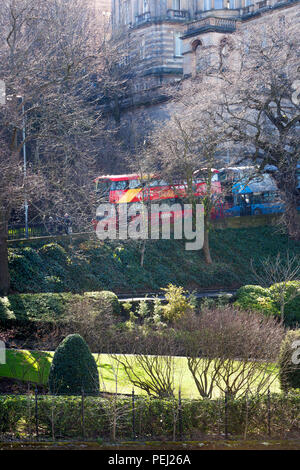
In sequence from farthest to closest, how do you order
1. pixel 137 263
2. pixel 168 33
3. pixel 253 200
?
pixel 168 33 → pixel 253 200 → pixel 137 263

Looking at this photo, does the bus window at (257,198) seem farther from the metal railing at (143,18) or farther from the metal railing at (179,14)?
the metal railing at (143,18)

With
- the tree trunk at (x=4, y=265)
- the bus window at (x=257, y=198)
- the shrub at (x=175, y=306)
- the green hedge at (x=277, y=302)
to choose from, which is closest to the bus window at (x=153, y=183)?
the bus window at (x=257, y=198)

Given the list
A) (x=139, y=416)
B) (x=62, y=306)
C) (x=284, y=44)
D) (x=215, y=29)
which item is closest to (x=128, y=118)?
(x=215, y=29)

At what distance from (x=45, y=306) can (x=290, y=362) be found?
9.67 metres

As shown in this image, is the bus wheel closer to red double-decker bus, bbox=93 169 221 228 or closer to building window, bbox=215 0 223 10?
red double-decker bus, bbox=93 169 221 228

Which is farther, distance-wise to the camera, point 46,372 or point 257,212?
point 257,212

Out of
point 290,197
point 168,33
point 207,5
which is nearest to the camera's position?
point 290,197

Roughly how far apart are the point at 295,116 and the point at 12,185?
18.5 meters

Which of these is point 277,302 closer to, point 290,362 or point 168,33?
point 290,362

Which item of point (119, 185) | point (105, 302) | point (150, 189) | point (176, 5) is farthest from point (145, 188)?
point (176, 5)

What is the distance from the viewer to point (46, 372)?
1625 cm

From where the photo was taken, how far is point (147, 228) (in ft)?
105

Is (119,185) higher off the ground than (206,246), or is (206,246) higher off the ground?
(119,185)

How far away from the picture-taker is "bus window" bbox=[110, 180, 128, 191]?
36172 mm
